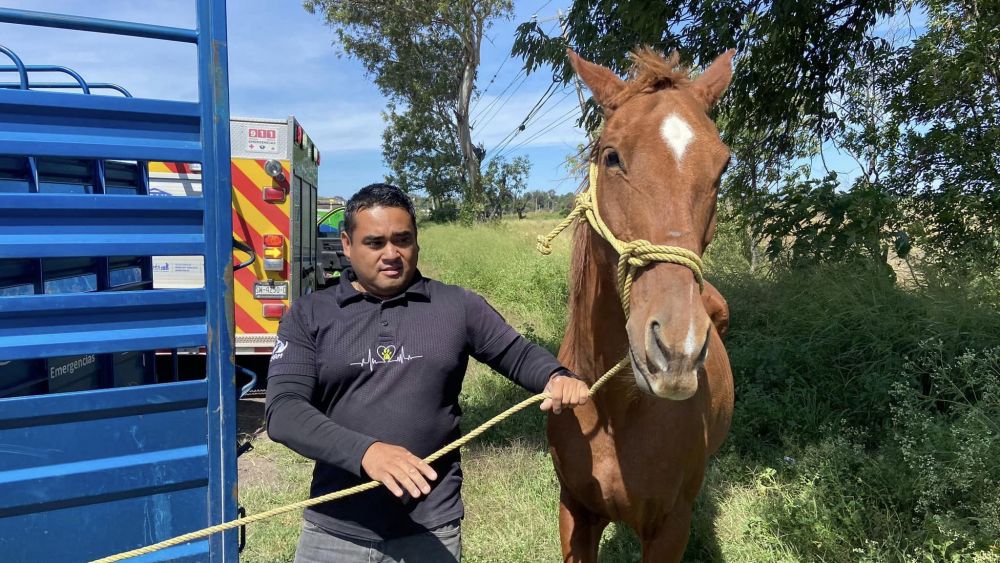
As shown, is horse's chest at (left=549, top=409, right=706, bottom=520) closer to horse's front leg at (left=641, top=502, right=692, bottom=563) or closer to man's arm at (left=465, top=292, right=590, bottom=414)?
horse's front leg at (left=641, top=502, right=692, bottom=563)

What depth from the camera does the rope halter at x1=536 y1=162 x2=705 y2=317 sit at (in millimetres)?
1485

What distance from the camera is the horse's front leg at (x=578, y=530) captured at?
256 cm

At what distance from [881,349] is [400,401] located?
4.16 metres

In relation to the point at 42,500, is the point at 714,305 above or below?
above

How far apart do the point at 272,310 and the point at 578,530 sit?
383 cm

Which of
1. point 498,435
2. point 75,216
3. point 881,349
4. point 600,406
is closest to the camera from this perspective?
point 75,216

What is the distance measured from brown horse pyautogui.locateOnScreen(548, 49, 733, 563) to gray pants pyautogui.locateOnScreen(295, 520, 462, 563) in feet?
2.43

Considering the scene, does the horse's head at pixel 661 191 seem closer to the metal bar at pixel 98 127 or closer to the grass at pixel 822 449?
the metal bar at pixel 98 127

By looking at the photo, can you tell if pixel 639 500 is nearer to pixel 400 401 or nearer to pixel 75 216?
pixel 400 401

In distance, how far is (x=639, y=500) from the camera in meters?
2.24

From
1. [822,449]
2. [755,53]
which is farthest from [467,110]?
[822,449]

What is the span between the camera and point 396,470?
144 cm

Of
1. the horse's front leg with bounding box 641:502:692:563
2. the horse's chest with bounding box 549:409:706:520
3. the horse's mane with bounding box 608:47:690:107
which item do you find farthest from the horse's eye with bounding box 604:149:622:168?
the horse's front leg with bounding box 641:502:692:563

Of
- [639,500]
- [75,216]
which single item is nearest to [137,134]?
[75,216]
